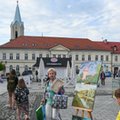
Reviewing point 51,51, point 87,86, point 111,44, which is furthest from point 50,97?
point 111,44

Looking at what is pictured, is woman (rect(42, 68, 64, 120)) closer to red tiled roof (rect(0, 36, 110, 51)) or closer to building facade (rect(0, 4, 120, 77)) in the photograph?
building facade (rect(0, 4, 120, 77))

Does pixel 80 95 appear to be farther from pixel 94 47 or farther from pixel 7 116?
pixel 94 47

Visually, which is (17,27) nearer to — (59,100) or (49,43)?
(49,43)

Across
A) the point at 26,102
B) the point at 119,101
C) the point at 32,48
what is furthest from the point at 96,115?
the point at 32,48

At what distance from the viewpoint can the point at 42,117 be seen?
9242 millimetres

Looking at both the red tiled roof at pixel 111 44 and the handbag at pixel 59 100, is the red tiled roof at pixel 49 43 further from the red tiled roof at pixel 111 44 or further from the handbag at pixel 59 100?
the handbag at pixel 59 100

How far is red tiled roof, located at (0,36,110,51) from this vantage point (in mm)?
102375

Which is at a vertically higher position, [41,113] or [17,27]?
[17,27]

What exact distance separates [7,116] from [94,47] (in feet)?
313

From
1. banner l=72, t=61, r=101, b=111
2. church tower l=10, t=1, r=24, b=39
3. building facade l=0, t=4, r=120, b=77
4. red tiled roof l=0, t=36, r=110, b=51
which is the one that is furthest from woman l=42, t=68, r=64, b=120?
church tower l=10, t=1, r=24, b=39

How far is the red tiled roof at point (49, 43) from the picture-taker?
102375mm

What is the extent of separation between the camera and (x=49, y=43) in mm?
105500

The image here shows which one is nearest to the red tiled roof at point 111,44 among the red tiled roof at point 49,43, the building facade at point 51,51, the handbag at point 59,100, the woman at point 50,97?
the building facade at point 51,51

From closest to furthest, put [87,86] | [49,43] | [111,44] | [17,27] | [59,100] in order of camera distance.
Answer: [59,100] → [87,86] → [49,43] → [111,44] → [17,27]
